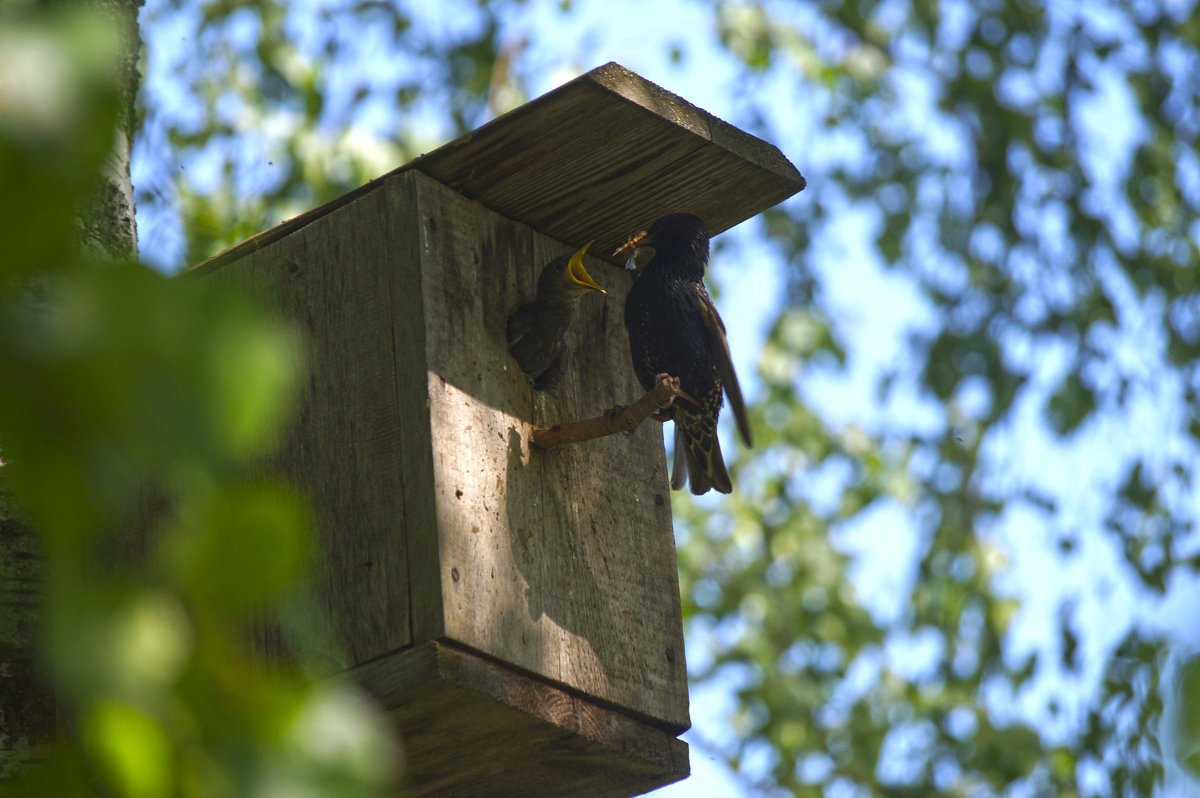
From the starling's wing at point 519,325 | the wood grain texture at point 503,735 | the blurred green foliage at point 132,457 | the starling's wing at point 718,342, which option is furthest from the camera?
the starling's wing at point 718,342

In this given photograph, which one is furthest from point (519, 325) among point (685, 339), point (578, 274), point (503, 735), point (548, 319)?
point (503, 735)

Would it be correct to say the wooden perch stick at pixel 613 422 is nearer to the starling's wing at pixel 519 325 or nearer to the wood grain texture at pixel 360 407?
the starling's wing at pixel 519 325

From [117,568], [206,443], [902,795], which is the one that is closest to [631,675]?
[117,568]

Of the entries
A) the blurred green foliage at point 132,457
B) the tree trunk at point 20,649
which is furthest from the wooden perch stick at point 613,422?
the blurred green foliage at point 132,457

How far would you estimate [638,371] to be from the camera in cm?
328

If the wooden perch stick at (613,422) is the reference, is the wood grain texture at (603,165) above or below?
above

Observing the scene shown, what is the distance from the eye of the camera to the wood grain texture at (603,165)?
279 centimetres

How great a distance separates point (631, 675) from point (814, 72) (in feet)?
13.8

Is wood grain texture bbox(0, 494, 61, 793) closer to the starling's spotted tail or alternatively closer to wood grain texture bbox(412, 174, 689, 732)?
wood grain texture bbox(412, 174, 689, 732)

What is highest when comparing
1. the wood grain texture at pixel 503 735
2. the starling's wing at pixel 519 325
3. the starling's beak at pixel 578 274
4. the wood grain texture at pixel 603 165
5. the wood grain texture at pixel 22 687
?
the wood grain texture at pixel 603 165

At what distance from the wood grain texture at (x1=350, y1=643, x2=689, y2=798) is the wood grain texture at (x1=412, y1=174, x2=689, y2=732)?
44 mm

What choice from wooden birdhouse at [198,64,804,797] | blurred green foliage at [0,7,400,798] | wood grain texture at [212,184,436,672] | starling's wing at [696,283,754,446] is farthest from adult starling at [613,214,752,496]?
blurred green foliage at [0,7,400,798]

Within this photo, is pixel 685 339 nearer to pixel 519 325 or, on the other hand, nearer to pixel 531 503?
pixel 519 325

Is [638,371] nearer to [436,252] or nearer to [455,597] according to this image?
[436,252]
